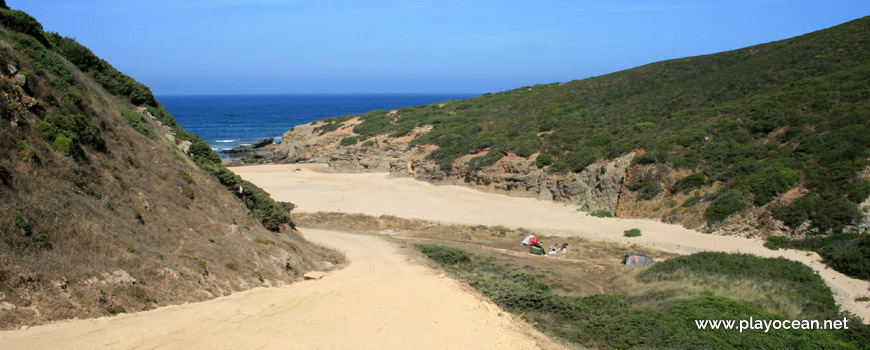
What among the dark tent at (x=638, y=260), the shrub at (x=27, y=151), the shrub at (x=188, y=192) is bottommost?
the dark tent at (x=638, y=260)

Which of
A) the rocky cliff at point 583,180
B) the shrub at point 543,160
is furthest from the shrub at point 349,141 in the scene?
the shrub at point 543,160

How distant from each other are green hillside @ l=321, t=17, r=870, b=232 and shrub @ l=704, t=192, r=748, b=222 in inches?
1.8

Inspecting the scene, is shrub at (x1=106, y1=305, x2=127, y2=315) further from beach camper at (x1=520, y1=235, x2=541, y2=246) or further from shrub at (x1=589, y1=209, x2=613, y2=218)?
shrub at (x1=589, y1=209, x2=613, y2=218)

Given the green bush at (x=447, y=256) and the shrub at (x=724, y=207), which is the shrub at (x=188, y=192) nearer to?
the green bush at (x=447, y=256)

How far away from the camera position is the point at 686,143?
28.9 metres

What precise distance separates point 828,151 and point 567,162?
13.8 meters

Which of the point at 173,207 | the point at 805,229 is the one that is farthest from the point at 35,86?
the point at 805,229

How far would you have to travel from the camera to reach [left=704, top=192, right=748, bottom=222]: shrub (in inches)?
899

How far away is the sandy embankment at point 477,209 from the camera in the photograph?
19.1 m

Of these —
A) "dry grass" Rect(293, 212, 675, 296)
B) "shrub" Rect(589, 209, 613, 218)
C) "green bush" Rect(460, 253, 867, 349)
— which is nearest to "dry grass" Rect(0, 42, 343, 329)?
"green bush" Rect(460, 253, 867, 349)

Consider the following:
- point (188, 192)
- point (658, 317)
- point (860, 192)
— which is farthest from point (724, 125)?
point (188, 192)

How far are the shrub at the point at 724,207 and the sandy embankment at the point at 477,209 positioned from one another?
42.5 inches

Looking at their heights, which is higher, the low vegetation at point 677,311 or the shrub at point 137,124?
the shrub at point 137,124

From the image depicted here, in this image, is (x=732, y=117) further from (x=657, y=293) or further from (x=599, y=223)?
(x=657, y=293)
